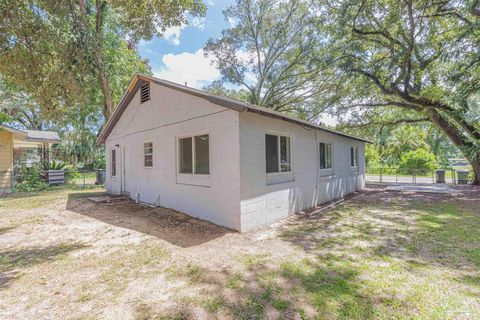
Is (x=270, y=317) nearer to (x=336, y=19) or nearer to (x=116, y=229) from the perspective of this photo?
(x=116, y=229)

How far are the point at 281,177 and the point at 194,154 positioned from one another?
8.09 feet

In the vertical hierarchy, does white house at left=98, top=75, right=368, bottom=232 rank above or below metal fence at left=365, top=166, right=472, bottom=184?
above

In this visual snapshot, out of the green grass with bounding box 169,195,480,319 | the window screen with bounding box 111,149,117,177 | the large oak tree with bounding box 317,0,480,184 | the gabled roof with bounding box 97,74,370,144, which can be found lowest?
the green grass with bounding box 169,195,480,319

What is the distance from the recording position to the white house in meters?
5.53

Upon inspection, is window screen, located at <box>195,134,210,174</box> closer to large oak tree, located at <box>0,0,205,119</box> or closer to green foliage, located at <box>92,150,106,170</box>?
large oak tree, located at <box>0,0,205,119</box>

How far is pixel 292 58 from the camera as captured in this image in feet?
60.9

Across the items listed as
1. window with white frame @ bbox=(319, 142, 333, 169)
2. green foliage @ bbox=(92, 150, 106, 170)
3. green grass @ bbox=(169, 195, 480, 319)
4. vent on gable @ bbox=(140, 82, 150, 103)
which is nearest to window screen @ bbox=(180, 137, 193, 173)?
vent on gable @ bbox=(140, 82, 150, 103)

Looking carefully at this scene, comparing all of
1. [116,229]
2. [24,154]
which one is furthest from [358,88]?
[24,154]

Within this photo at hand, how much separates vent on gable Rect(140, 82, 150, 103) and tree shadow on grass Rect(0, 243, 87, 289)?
5367mm

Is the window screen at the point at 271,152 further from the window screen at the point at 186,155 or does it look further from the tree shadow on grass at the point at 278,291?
the tree shadow on grass at the point at 278,291

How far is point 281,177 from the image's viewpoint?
6.62 meters

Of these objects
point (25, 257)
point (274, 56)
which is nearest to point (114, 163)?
point (25, 257)

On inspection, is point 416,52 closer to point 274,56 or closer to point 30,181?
point 274,56

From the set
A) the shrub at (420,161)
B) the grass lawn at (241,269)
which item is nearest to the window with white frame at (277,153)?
the grass lawn at (241,269)
